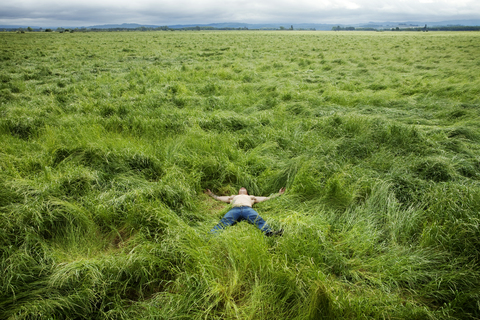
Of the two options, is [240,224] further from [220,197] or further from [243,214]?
[220,197]

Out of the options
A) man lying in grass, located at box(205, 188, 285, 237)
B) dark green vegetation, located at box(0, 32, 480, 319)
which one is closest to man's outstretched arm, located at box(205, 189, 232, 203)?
man lying in grass, located at box(205, 188, 285, 237)

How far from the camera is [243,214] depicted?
3240 mm

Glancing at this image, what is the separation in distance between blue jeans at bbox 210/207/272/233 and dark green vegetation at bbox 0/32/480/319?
19 centimetres

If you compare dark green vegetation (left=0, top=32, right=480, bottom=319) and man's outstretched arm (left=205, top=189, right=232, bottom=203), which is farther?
man's outstretched arm (left=205, top=189, right=232, bottom=203)

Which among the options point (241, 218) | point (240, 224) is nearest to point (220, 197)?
point (241, 218)

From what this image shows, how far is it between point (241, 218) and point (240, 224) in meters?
0.22

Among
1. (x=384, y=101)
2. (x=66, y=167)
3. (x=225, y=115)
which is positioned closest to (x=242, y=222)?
(x=66, y=167)

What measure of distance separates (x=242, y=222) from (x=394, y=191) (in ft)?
7.64

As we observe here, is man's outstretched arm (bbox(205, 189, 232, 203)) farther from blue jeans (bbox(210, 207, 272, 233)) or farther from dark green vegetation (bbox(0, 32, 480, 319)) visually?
blue jeans (bbox(210, 207, 272, 233))

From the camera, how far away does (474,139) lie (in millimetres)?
5062

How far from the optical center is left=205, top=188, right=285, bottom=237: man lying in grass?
2.96m

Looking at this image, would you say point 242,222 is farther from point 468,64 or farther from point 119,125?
point 468,64

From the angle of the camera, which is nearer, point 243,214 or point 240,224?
point 240,224

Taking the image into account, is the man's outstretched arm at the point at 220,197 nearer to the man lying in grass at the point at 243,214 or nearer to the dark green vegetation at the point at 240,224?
the man lying in grass at the point at 243,214
